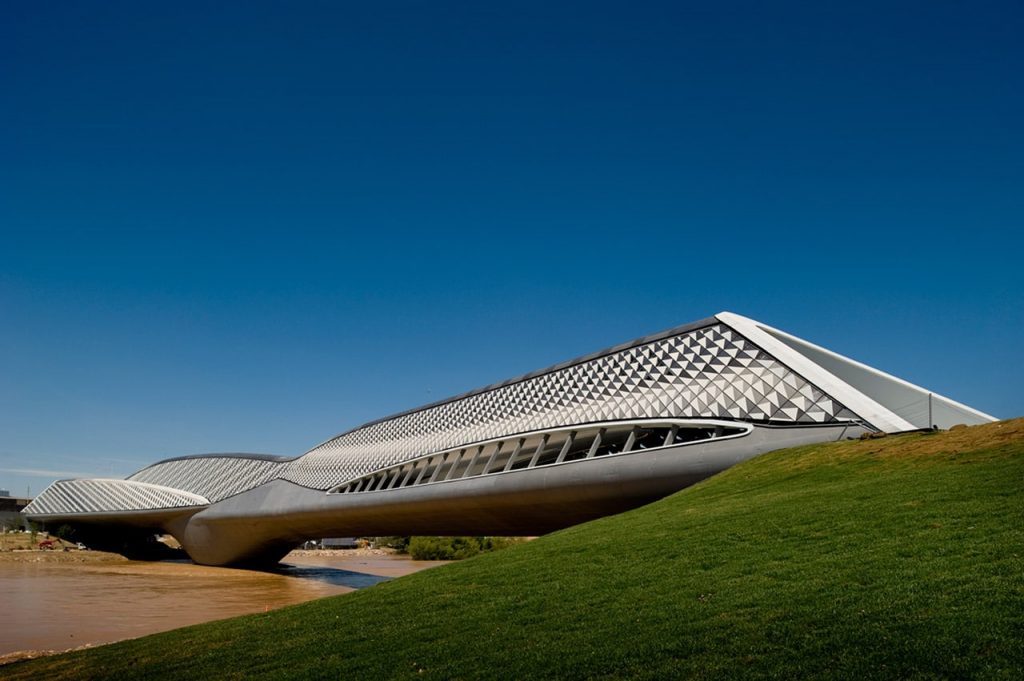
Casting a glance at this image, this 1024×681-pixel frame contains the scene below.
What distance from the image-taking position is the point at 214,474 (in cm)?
6412

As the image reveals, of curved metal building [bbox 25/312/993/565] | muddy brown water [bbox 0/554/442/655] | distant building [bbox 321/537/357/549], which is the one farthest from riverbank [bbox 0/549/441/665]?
distant building [bbox 321/537/357/549]

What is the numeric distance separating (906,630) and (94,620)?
93.1ft

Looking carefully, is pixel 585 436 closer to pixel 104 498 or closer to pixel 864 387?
pixel 864 387

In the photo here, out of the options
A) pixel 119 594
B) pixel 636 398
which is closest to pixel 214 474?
pixel 119 594

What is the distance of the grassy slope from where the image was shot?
6973 mm

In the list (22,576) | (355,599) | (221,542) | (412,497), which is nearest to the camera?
(355,599)

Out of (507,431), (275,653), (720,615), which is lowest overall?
(275,653)

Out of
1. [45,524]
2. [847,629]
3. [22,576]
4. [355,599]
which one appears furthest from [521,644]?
[45,524]

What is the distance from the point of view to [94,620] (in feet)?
88.9

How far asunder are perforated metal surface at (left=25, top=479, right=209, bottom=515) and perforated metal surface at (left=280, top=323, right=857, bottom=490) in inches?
789

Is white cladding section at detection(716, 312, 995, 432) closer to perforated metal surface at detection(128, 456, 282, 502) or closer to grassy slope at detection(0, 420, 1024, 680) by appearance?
grassy slope at detection(0, 420, 1024, 680)

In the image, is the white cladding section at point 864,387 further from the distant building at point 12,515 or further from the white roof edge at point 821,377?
the distant building at point 12,515

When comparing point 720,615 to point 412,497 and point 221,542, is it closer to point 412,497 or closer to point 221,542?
point 412,497

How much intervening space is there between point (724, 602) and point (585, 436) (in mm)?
20601
